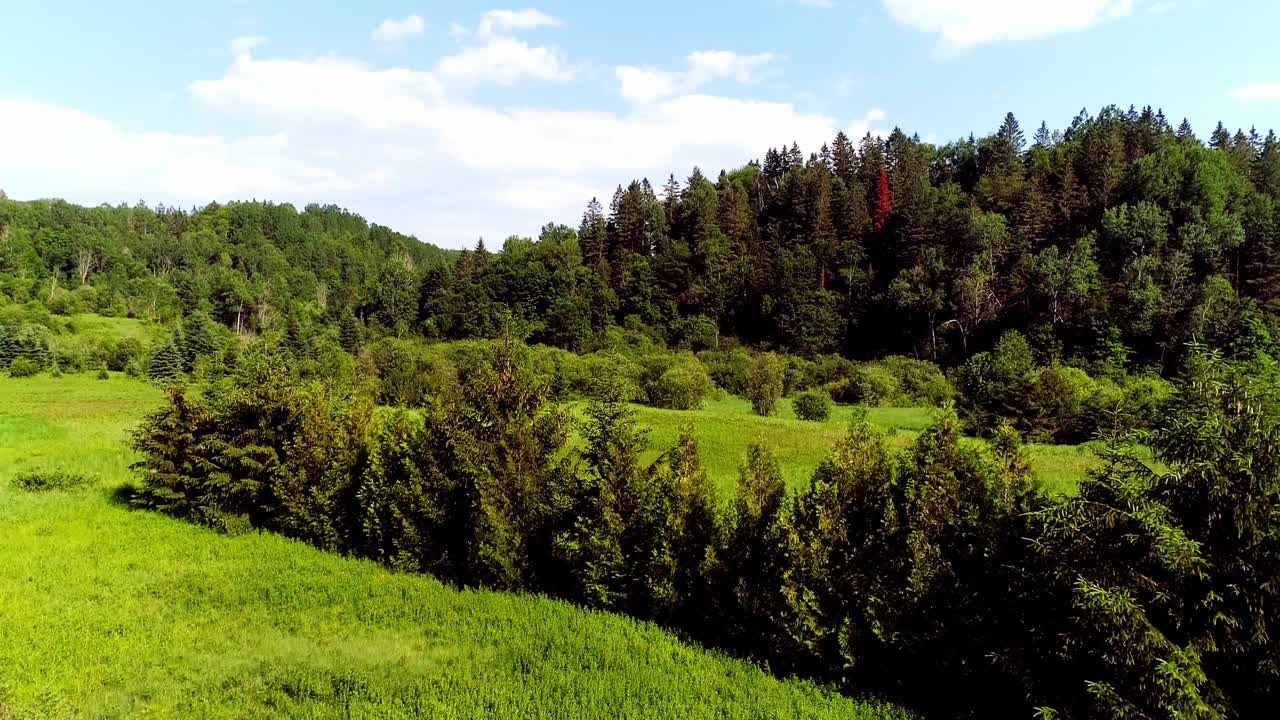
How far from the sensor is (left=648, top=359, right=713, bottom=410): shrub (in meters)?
58.5

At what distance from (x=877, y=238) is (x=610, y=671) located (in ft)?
290

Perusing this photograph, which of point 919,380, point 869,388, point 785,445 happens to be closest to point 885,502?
point 785,445

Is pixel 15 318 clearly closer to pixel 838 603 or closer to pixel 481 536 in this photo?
pixel 481 536

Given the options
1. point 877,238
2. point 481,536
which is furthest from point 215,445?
point 877,238

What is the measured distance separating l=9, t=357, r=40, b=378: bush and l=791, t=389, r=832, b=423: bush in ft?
309

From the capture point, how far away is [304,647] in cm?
1334

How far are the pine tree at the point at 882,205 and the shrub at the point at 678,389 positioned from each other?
42.8 m

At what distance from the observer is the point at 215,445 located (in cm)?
2152

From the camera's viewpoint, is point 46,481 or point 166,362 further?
point 166,362

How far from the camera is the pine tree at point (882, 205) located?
303 ft

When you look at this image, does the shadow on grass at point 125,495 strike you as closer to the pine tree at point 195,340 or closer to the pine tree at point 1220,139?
the pine tree at point 195,340

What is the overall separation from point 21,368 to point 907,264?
109339 millimetres

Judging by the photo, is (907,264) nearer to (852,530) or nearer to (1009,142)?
(1009,142)

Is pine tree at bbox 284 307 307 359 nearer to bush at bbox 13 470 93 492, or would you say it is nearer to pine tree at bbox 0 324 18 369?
pine tree at bbox 0 324 18 369
